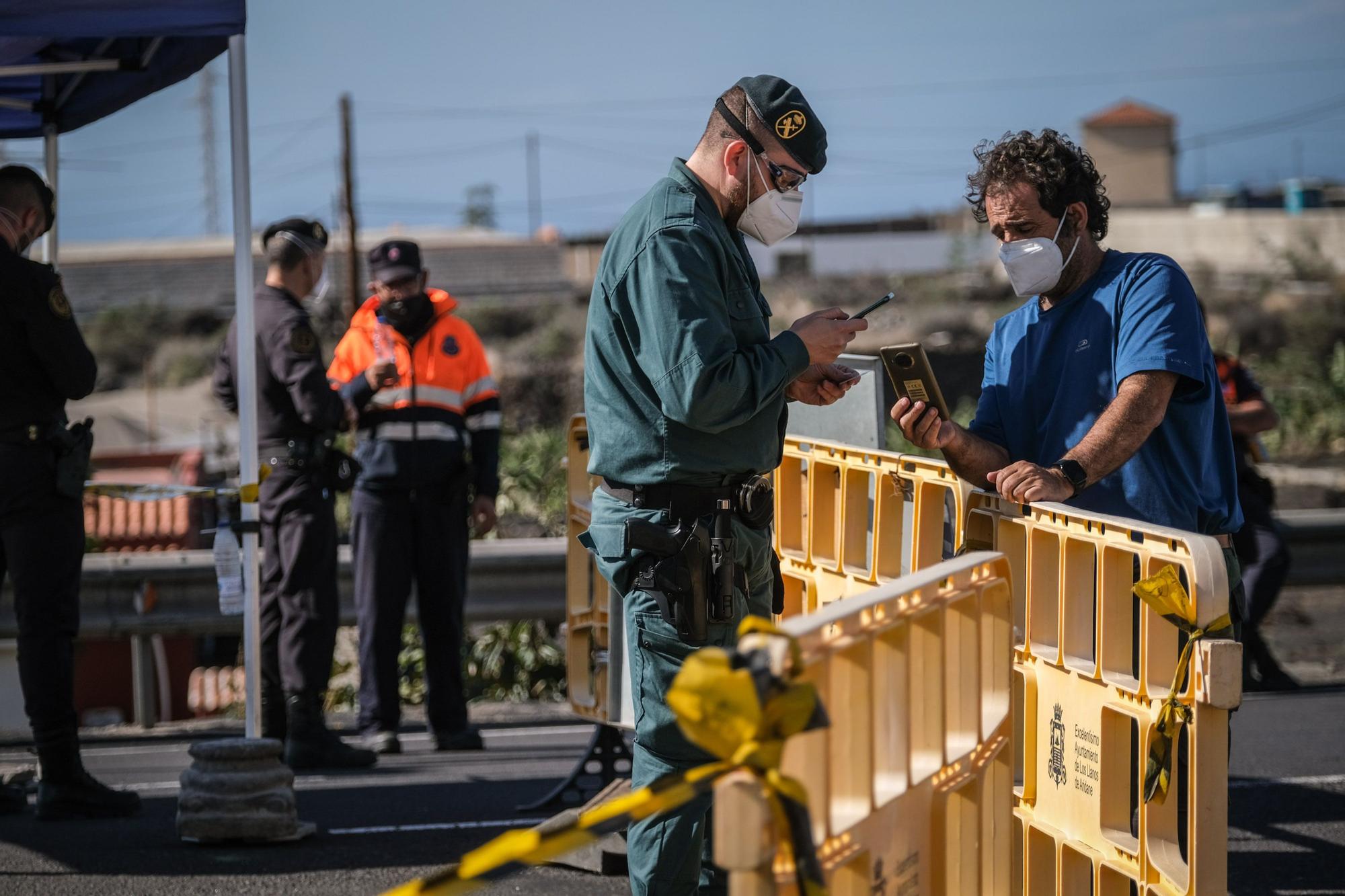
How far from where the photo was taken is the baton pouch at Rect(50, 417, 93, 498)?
196 inches

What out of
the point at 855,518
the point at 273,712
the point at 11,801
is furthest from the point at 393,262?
the point at 855,518

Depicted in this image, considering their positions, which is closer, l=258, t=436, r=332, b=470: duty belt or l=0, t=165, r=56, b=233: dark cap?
l=0, t=165, r=56, b=233: dark cap

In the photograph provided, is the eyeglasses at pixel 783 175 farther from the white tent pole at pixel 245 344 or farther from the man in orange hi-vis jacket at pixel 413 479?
the man in orange hi-vis jacket at pixel 413 479

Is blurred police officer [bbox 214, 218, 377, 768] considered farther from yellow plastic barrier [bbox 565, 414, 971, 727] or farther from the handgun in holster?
the handgun in holster

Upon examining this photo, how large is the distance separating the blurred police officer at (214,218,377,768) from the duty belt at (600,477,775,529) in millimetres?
3137

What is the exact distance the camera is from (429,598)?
669cm

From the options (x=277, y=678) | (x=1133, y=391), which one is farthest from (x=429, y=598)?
(x=1133, y=391)

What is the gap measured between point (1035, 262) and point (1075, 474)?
62cm

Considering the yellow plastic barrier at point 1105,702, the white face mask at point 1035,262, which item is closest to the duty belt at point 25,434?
the yellow plastic barrier at point 1105,702

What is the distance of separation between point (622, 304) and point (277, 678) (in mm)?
3908

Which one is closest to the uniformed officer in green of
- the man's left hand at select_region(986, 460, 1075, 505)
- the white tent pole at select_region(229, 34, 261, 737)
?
the man's left hand at select_region(986, 460, 1075, 505)

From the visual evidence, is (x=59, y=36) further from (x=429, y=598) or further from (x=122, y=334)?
(x=122, y=334)

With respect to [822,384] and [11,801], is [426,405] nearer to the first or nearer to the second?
[11,801]

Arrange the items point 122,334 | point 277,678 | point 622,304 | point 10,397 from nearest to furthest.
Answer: point 622,304, point 10,397, point 277,678, point 122,334
